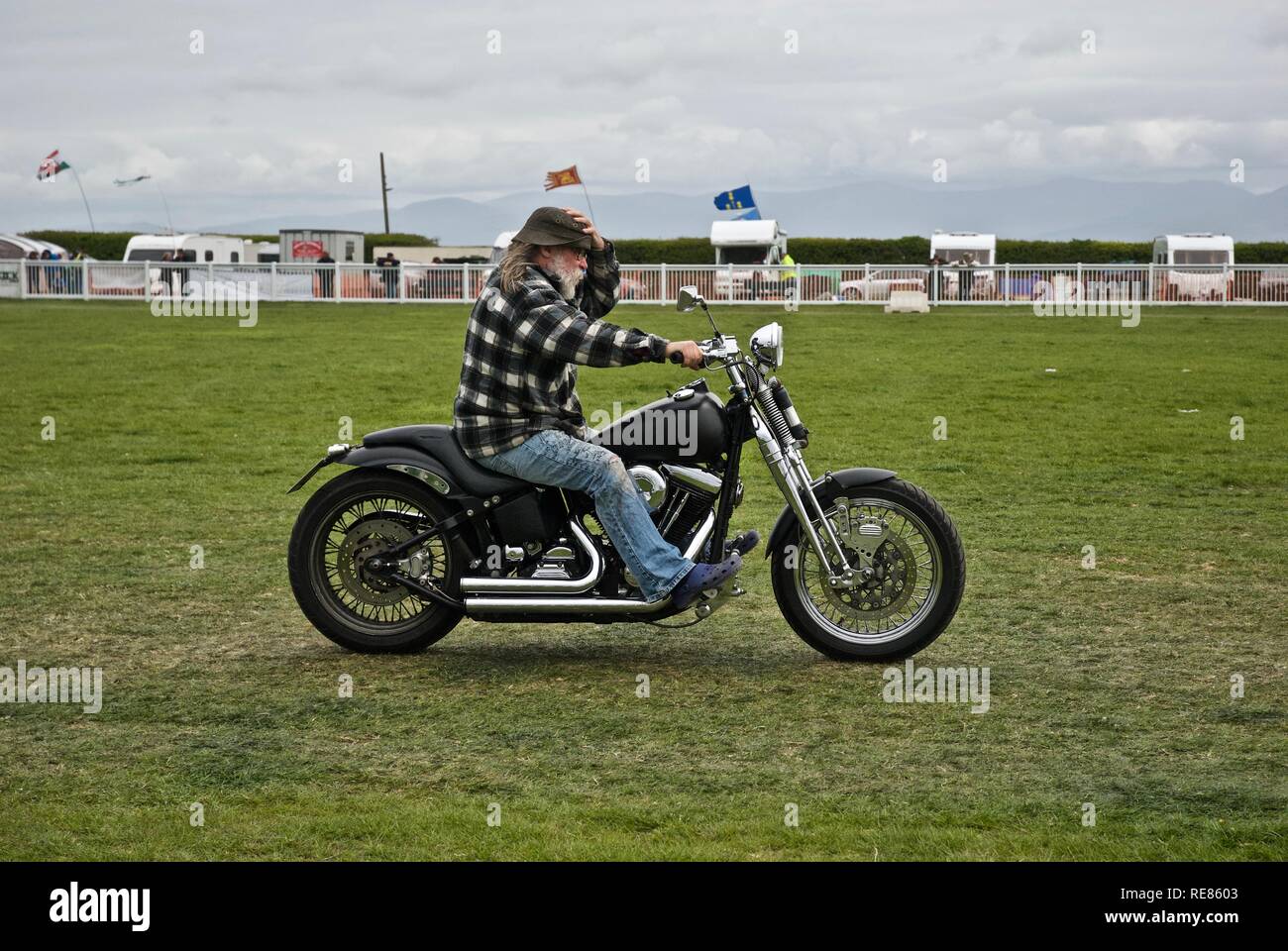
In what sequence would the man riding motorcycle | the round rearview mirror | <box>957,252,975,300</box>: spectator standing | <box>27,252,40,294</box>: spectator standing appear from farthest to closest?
<box>27,252,40,294</box>: spectator standing, <box>957,252,975,300</box>: spectator standing, the man riding motorcycle, the round rearview mirror

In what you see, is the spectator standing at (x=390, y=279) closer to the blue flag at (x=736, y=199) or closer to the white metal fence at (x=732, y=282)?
the white metal fence at (x=732, y=282)

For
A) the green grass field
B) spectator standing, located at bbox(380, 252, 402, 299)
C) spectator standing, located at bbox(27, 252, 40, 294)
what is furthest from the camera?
spectator standing, located at bbox(27, 252, 40, 294)

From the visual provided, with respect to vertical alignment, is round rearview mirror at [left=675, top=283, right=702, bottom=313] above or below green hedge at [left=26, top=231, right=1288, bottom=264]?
below

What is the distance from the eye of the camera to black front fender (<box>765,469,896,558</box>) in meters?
6.81

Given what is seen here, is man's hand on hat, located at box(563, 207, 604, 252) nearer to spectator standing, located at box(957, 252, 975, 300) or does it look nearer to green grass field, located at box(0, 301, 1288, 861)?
green grass field, located at box(0, 301, 1288, 861)

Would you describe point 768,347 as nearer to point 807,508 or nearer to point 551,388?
point 807,508

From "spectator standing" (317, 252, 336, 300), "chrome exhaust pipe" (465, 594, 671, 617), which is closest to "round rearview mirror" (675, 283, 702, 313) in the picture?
"chrome exhaust pipe" (465, 594, 671, 617)

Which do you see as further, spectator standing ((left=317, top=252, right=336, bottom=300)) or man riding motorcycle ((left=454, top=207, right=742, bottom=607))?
spectator standing ((left=317, top=252, right=336, bottom=300))

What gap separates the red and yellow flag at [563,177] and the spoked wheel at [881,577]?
3571cm

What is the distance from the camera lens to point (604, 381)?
19.7m

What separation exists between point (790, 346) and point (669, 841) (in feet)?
70.6

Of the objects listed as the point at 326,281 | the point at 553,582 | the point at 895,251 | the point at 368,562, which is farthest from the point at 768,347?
the point at 895,251

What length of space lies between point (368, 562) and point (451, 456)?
597 mm

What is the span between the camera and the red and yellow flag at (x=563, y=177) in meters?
41.8
